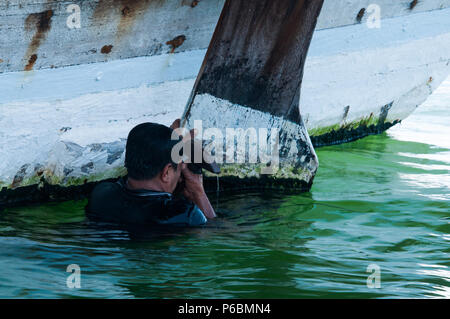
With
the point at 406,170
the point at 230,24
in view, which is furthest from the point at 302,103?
the point at 230,24

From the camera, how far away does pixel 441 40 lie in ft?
25.2

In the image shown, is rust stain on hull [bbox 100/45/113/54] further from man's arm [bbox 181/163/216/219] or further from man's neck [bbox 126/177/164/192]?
man's neck [bbox 126/177/164/192]

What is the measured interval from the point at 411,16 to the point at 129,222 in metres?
4.37

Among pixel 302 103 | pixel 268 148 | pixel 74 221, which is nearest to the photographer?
pixel 74 221

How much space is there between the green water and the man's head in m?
0.38

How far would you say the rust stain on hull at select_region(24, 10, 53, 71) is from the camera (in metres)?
4.58

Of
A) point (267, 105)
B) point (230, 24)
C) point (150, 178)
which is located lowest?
point (150, 178)

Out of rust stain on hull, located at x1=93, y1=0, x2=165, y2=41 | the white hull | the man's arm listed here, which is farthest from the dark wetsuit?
rust stain on hull, located at x1=93, y1=0, x2=165, y2=41

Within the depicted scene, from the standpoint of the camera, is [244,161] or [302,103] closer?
[244,161]

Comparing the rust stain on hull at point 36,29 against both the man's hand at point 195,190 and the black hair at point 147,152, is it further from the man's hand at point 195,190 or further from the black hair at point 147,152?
the man's hand at point 195,190

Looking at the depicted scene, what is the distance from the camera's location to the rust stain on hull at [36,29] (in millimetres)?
4578

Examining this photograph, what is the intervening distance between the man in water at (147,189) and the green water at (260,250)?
0.13 meters

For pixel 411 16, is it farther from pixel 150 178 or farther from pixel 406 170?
pixel 150 178

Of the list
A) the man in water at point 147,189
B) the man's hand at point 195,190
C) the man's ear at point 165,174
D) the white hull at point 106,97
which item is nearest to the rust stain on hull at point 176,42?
the white hull at point 106,97
